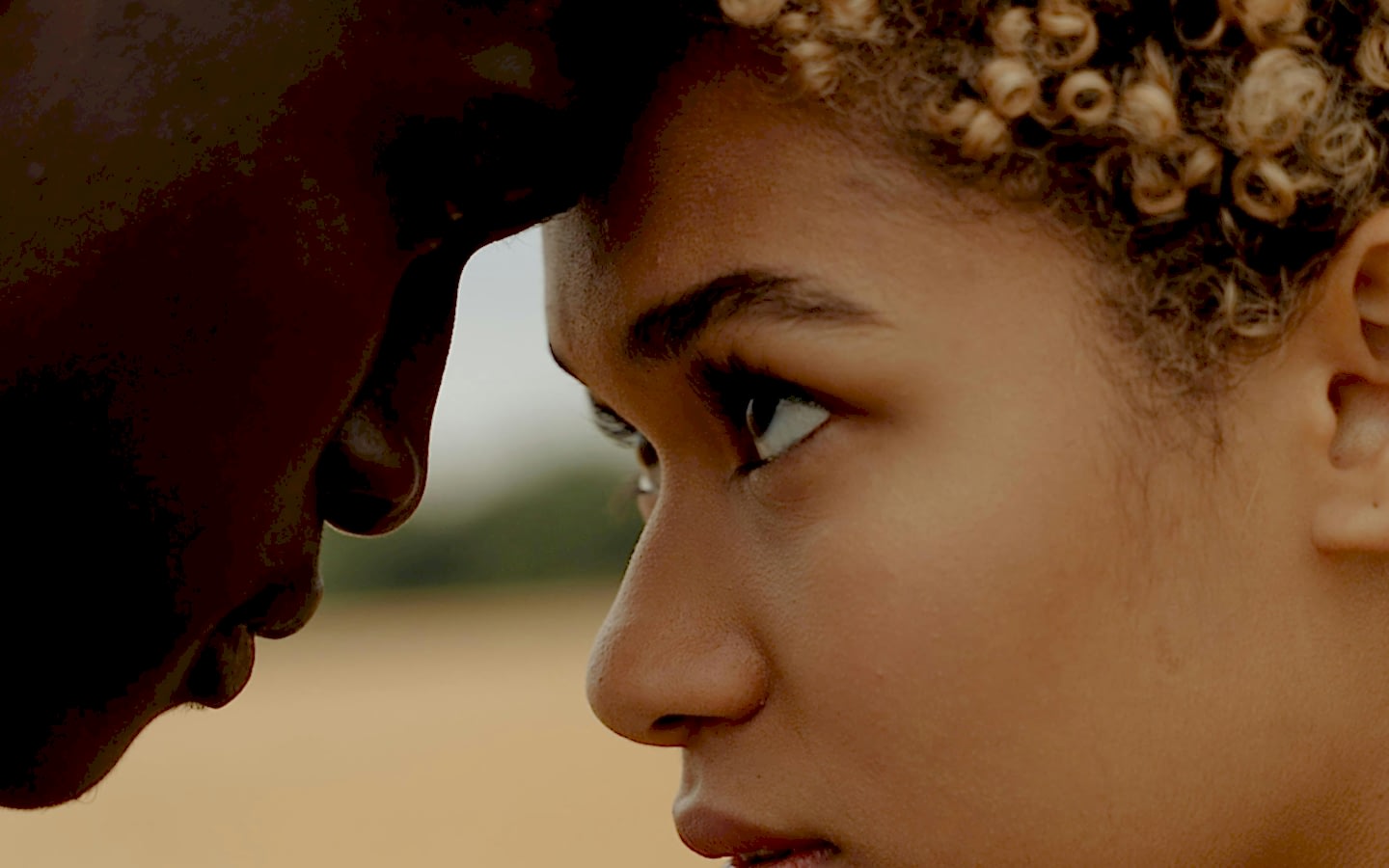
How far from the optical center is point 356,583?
544 inches

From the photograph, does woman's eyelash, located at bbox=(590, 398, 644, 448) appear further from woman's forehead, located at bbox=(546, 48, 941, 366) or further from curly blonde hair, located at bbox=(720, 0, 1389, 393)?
curly blonde hair, located at bbox=(720, 0, 1389, 393)

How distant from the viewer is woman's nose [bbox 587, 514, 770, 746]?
1.14 meters

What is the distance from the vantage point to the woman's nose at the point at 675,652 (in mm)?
1145

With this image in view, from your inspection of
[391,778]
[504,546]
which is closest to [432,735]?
[391,778]

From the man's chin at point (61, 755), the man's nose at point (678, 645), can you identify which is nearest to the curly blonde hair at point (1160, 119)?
the man's nose at point (678, 645)

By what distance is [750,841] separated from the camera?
116 cm

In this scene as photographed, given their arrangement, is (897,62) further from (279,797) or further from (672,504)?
(279,797)

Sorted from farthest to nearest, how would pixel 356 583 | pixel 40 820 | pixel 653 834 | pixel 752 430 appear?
pixel 356 583 < pixel 40 820 < pixel 653 834 < pixel 752 430

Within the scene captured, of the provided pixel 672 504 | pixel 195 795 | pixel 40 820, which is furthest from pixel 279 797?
pixel 672 504

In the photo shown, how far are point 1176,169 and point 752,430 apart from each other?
1.05ft

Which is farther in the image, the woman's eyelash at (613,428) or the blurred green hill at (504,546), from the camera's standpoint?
the blurred green hill at (504,546)

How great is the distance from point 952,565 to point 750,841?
235 millimetres

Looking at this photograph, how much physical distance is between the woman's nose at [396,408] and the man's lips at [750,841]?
29 centimetres

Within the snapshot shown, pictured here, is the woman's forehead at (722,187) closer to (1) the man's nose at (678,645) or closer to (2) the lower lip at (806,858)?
(1) the man's nose at (678,645)
